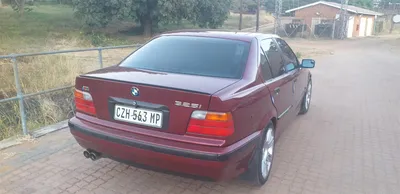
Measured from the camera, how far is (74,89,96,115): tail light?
3.22 metres

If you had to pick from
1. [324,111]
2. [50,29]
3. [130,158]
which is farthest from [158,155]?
[50,29]

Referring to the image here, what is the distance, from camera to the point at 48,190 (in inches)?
132

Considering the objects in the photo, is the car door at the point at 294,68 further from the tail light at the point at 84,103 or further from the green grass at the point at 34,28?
the green grass at the point at 34,28

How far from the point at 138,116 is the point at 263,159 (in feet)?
4.49

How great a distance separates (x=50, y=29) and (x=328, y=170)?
24.9 meters

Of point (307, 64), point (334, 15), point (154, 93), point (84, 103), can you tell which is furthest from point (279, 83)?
point (334, 15)

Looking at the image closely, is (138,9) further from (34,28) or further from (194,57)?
(194,57)

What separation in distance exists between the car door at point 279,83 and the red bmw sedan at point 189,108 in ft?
0.08

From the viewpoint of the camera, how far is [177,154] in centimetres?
275

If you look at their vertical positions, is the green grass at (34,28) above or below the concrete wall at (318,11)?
below

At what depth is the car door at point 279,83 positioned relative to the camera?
376 centimetres

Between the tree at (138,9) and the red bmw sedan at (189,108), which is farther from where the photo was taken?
the tree at (138,9)

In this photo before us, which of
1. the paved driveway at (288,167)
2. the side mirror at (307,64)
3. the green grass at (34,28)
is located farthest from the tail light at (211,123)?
the green grass at (34,28)

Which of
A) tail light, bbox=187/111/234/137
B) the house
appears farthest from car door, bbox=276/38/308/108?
the house
